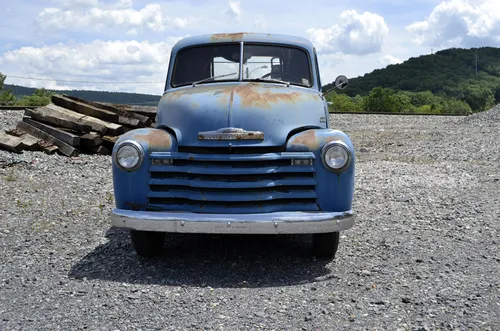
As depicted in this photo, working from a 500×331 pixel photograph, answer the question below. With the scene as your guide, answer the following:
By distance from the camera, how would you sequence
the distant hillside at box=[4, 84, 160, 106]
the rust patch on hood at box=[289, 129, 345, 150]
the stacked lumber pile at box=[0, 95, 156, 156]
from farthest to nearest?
the stacked lumber pile at box=[0, 95, 156, 156]
the distant hillside at box=[4, 84, 160, 106]
the rust patch on hood at box=[289, 129, 345, 150]

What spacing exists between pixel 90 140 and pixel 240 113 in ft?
25.8

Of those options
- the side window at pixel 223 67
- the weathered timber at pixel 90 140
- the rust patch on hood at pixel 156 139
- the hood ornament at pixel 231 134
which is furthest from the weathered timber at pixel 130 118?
the hood ornament at pixel 231 134

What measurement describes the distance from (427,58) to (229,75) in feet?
346

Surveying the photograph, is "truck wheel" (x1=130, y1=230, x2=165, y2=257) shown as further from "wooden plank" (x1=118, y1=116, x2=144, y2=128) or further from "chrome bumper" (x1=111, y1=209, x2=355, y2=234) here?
"wooden plank" (x1=118, y1=116, x2=144, y2=128)

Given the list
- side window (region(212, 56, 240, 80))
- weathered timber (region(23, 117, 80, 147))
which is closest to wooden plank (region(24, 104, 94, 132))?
weathered timber (region(23, 117, 80, 147))

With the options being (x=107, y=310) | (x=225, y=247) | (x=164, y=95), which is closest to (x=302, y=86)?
(x=164, y=95)

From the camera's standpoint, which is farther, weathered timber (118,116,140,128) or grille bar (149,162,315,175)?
weathered timber (118,116,140,128)

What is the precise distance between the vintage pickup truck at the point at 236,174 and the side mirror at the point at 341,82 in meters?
1.32

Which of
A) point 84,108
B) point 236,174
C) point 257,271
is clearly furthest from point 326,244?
point 84,108

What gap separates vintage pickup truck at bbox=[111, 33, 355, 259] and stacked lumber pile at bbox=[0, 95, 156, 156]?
7355 millimetres

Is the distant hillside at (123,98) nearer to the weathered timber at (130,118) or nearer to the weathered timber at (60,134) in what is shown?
the weathered timber at (130,118)

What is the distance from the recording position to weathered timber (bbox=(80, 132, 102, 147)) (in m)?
12.6

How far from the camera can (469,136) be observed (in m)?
17.3

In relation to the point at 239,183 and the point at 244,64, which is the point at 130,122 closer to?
the point at 244,64
